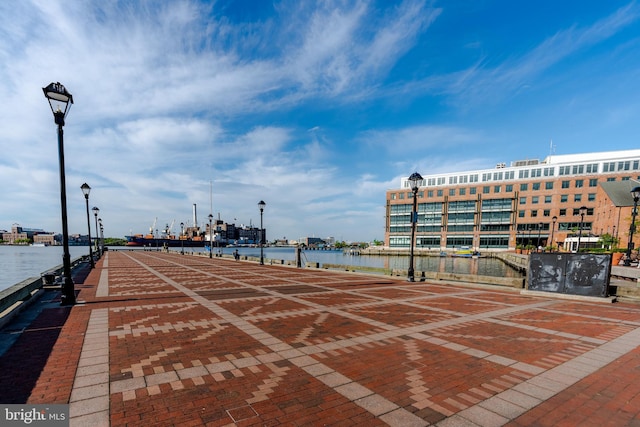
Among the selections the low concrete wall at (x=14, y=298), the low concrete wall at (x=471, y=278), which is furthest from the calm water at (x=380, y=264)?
the low concrete wall at (x=14, y=298)

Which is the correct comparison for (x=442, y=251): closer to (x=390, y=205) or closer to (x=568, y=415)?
(x=390, y=205)

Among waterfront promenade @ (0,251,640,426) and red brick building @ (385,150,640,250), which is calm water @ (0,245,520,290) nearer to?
red brick building @ (385,150,640,250)

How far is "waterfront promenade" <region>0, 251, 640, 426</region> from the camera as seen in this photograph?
12.8ft

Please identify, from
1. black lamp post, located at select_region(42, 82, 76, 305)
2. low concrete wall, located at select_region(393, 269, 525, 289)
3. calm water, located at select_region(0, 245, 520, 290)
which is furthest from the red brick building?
black lamp post, located at select_region(42, 82, 76, 305)

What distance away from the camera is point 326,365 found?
5363 mm

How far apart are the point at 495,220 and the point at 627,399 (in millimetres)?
81573

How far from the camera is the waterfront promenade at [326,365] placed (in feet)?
12.8

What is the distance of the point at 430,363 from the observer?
553cm

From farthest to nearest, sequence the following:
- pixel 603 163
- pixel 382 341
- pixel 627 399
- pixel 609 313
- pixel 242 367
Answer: pixel 603 163 < pixel 609 313 < pixel 382 341 < pixel 242 367 < pixel 627 399

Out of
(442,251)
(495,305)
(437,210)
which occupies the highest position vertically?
(437,210)

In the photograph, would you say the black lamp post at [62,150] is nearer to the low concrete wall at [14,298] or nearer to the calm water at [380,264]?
the low concrete wall at [14,298]

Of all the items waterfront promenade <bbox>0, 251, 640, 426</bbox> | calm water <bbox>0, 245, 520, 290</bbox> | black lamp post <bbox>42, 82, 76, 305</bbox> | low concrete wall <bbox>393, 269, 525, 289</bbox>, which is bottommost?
calm water <bbox>0, 245, 520, 290</bbox>

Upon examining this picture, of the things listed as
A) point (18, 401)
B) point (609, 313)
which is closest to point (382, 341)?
point (18, 401)

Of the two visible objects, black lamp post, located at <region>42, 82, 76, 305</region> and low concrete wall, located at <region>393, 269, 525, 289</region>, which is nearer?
black lamp post, located at <region>42, 82, 76, 305</region>
